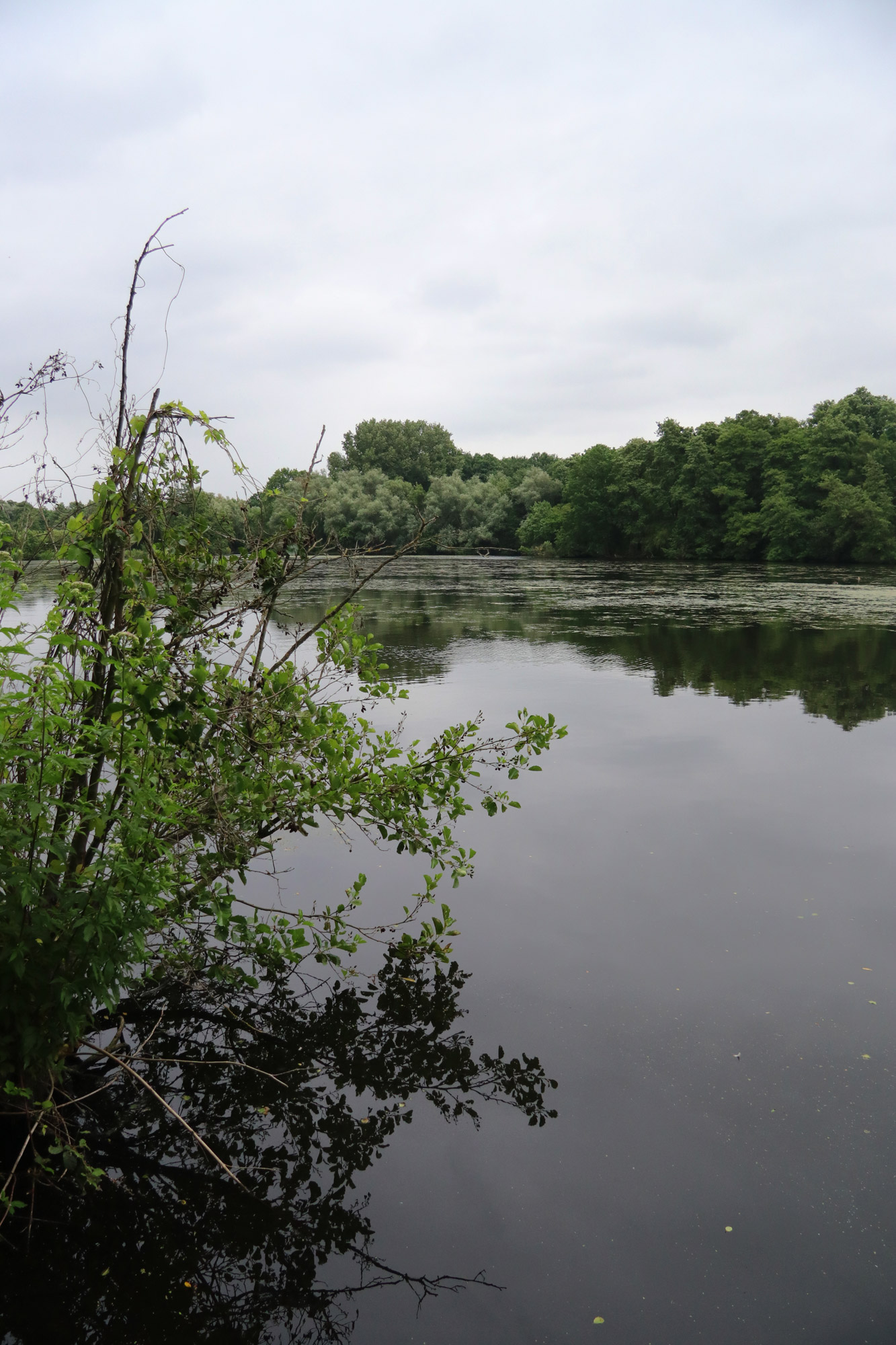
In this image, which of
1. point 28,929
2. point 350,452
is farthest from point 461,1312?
point 350,452

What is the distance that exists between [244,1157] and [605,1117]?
5.37 feet

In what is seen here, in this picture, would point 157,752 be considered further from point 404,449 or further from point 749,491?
point 404,449

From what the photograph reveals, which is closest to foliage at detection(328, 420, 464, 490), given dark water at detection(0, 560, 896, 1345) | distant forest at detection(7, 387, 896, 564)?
distant forest at detection(7, 387, 896, 564)

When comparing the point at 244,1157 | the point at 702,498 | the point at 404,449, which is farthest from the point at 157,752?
the point at 404,449

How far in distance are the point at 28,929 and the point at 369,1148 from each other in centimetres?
183

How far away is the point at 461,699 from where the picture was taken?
44.3 ft

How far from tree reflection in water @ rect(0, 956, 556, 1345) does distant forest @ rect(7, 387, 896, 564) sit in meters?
40.6

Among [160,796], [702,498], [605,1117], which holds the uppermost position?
[702,498]

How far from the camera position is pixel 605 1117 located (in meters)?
4.13

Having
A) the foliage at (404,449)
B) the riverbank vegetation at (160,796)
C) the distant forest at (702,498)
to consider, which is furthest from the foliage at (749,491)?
the riverbank vegetation at (160,796)

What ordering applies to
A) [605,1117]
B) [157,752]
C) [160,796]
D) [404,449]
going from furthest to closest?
[404,449] → [605,1117] → [157,752] → [160,796]

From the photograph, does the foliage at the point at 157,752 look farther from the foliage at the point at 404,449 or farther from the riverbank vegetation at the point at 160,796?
the foliage at the point at 404,449

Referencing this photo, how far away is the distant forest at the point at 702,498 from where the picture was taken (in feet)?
195

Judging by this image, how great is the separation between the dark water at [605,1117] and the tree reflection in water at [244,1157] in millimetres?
15
